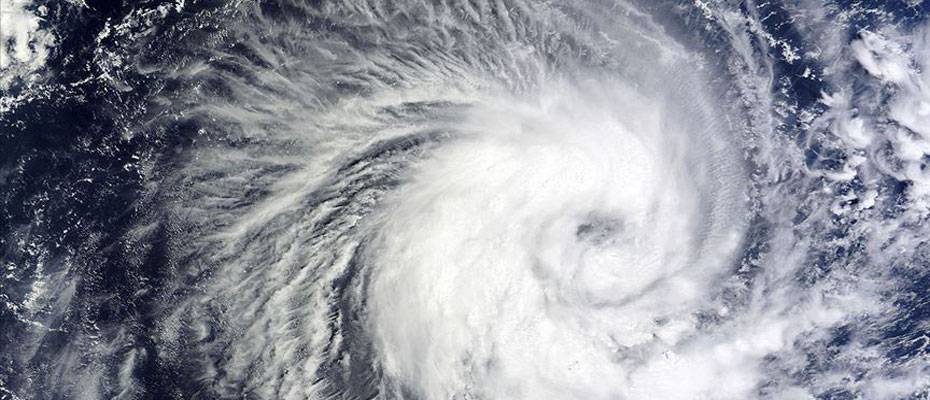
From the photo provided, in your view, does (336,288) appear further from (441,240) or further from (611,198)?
(611,198)

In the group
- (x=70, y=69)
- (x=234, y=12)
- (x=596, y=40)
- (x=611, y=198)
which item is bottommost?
(x=70, y=69)

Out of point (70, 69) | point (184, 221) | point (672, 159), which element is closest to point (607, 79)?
point (672, 159)

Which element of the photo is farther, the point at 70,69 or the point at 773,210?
the point at 773,210

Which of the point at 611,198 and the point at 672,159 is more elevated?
the point at 672,159

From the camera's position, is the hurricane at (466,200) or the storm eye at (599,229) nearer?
the hurricane at (466,200)

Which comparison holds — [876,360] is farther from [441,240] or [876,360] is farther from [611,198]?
[441,240]

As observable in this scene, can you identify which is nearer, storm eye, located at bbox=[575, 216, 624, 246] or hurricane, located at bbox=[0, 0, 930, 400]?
hurricane, located at bbox=[0, 0, 930, 400]

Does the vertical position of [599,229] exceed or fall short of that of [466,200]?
it exceeds it
